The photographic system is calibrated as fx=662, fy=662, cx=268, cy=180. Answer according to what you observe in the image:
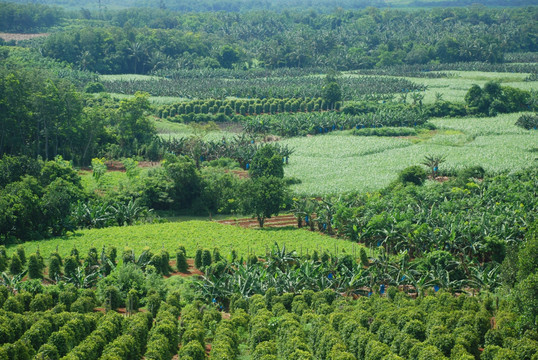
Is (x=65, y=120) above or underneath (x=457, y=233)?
above

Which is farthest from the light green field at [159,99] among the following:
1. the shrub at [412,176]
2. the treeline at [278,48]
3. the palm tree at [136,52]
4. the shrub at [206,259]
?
the shrub at [206,259]

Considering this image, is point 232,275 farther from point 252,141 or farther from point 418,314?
point 252,141

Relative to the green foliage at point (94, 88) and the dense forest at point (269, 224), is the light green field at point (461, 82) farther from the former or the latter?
the green foliage at point (94, 88)

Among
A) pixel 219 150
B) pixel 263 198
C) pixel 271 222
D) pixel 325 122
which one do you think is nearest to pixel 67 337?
pixel 263 198

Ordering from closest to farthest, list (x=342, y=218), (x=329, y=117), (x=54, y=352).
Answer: (x=54, y=352), (x=342, y=218), (x=329, y=117)

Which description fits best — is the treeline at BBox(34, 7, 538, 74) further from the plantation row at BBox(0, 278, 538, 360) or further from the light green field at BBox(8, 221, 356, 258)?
the plantation row at BBox(0, 278, 538, 360)

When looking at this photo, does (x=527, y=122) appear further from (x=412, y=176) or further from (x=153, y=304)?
(x=153, y=304)

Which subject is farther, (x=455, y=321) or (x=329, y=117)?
(x=329, y=117)

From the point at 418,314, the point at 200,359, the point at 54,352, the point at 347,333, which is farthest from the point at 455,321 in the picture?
the point at 54,352
